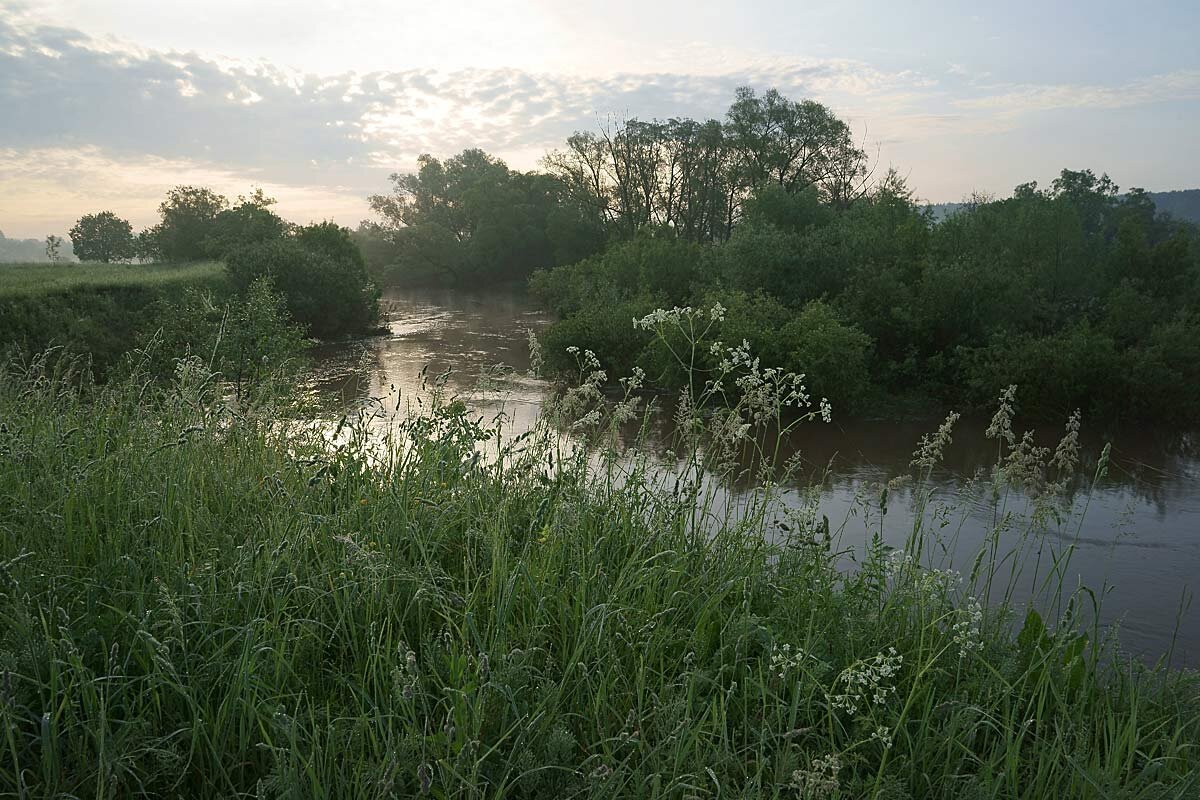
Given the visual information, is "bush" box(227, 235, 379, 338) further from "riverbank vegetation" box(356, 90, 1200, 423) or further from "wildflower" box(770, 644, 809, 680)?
"wildflower" box(770, 644, 809, 680)

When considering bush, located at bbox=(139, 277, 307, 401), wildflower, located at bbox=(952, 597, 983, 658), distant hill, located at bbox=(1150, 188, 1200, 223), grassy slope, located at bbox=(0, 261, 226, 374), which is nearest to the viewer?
wildflower, located at bbox=(952, 597, 983, 658)

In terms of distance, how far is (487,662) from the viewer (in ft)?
6.54

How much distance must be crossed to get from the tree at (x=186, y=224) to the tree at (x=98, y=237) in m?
9.76

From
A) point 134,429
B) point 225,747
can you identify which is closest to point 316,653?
point 225,747

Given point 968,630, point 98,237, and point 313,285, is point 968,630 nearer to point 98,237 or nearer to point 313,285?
point 313,285

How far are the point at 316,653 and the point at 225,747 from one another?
0.50 meters

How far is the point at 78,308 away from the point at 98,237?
31.7 meters

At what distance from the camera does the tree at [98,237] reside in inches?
1730

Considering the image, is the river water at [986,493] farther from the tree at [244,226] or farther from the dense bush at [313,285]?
the tree at [244,226]

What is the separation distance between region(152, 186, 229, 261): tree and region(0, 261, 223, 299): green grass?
28.8 feet

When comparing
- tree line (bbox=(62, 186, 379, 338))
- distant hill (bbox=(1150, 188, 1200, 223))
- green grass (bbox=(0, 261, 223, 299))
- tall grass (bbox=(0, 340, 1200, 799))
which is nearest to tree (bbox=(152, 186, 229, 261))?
tree line (bbox=(62, 186, 379, 338))

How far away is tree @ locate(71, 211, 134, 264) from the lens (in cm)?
4394

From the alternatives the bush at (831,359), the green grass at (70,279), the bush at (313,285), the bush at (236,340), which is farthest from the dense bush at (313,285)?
the bush at (831,359)

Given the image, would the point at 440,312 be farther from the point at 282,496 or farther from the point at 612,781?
the point at 612,781
